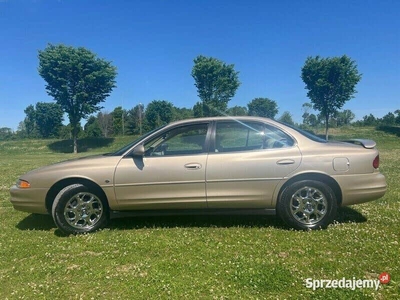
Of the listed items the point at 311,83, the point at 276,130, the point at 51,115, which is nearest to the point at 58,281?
the point at 276,130

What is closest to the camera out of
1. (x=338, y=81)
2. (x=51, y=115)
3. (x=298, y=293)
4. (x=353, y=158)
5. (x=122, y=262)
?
(x=298, y=293)

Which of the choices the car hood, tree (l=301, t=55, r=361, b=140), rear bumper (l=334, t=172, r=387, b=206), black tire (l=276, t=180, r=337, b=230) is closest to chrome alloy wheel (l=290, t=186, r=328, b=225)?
black tire (l=276, t=180, r=337, b=230)

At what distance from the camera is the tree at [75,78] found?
32.4 m

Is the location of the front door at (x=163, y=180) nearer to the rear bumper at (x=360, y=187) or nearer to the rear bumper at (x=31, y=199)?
the rear bumper at (x=31, y=199)

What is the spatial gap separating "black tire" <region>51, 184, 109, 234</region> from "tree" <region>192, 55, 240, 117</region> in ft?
119

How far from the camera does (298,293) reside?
251 cm

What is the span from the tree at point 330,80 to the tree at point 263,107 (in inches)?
1250

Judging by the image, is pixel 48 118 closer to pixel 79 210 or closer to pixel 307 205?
pixel 79 210

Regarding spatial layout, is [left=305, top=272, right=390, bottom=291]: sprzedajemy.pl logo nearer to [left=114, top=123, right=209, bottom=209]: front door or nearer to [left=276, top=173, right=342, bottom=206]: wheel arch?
[left=276, top=173, right=342, bottom=206]: wheel arch

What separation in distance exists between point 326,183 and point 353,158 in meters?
0.51

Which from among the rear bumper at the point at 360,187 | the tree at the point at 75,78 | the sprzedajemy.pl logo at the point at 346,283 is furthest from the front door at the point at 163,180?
the tree at the point at 75,78

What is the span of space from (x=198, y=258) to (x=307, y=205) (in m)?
1.80

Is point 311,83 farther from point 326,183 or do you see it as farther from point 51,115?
point 51,115

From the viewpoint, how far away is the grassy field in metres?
2.60
